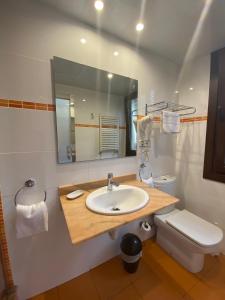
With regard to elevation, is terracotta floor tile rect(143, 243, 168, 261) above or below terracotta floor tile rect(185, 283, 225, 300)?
above

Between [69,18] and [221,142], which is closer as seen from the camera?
[69,18]

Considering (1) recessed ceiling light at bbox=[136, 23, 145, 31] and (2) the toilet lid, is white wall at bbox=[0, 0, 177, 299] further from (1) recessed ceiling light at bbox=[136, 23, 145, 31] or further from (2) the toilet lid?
(2) the toilet lid

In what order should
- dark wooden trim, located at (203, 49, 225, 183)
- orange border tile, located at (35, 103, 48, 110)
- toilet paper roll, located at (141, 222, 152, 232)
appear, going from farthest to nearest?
toilet paper roll, located at (141, 222, 152, 232)
dark wooden trim, located at (203, 49, 225, 183)
orange border tile, located at (35, 103, 48, 110)

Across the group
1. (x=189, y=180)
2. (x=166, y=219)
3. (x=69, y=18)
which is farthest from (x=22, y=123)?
(x=189, y=180)

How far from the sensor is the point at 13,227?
1097mm

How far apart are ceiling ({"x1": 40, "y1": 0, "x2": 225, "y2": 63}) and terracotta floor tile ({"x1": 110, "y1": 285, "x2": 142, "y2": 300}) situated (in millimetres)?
2260

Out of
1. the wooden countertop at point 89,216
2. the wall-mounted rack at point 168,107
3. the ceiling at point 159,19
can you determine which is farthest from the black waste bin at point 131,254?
the ceiling at point 159,19

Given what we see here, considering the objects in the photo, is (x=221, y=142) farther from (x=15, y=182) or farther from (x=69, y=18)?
(x=15, y=182)

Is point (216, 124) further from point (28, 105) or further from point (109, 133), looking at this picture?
point (28, 105)

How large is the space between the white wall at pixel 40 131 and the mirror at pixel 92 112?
6 cm

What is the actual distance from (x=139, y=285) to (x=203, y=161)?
1.41 m

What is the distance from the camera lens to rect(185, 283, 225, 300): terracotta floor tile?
1.22 meters

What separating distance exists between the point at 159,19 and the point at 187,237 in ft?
6.13

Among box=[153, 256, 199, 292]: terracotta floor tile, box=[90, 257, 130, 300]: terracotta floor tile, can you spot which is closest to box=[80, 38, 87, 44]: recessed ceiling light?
box=[90, 257, 130, 300]: terracotta floor tile
